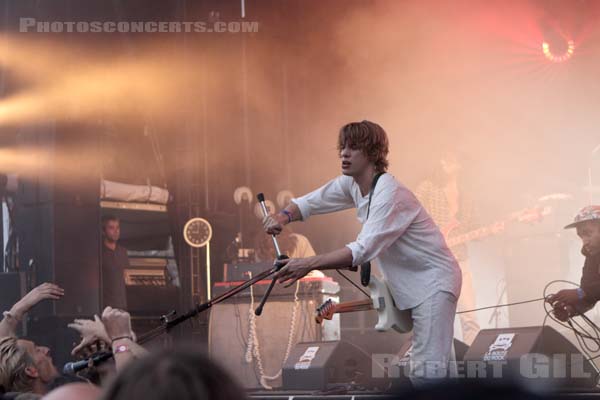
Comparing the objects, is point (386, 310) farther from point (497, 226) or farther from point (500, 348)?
point (497, 226)

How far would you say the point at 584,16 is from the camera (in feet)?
28.9

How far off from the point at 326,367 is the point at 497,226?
12.9ft

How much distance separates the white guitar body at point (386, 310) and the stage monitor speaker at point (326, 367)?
144 cm

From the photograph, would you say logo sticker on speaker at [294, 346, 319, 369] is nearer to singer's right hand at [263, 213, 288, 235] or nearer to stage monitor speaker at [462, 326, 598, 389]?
stage monitor speaker at [462, 326, 598, 389]

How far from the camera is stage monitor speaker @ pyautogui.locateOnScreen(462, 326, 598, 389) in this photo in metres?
5.20

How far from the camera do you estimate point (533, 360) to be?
5.26m

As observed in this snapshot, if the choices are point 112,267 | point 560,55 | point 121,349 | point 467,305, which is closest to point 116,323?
point 121,349

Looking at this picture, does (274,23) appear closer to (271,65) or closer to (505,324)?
(271,65)

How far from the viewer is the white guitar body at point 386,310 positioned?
426 centimetres

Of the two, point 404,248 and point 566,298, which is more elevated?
point 404,248

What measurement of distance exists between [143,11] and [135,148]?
1.57 m

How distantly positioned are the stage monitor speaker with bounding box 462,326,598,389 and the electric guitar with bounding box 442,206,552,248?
11.3 ft

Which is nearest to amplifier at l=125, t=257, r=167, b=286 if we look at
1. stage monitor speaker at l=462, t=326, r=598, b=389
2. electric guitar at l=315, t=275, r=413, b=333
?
Result: stage monitor speaker at l=462, t=326, r=598, b=389

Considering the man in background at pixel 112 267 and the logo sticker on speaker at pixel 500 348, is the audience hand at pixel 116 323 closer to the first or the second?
the logo sticker on speaker at pixel 500 348
